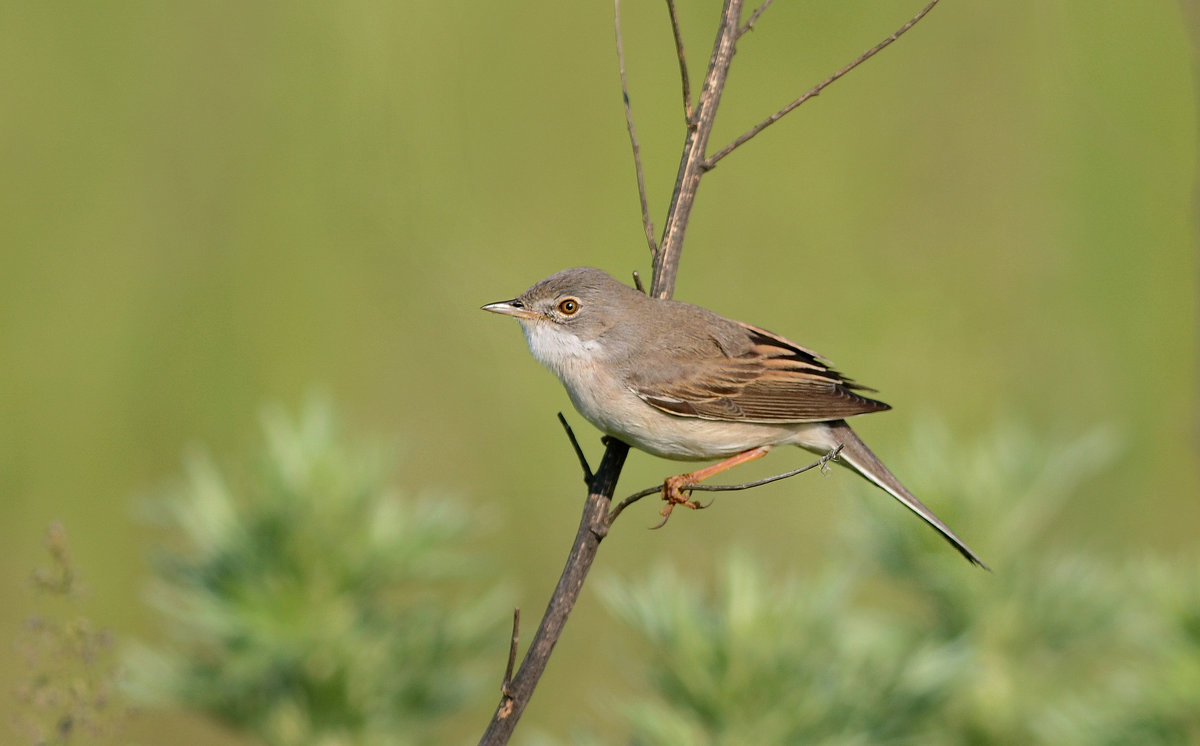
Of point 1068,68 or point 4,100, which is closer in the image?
point 4,100

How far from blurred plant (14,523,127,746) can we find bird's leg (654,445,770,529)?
4.75 feet

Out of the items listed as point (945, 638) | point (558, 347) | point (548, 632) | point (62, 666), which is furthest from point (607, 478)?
point (945, 638)

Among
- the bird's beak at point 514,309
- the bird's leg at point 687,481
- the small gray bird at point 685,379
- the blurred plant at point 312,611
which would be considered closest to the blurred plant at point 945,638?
the bird's leg at point 687,481

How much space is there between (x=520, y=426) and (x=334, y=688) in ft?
10.1

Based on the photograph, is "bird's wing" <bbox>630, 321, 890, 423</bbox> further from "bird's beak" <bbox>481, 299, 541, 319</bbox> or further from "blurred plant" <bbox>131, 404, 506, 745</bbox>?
"blurred plant" <bbox>131, 404, 506, 745</bbox>

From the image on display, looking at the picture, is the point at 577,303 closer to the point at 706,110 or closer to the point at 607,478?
the point at 607,478

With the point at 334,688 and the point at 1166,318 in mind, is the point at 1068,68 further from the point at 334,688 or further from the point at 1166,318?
the point at 334,688

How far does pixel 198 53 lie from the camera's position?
6.71m

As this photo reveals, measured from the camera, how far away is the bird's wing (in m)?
3.61

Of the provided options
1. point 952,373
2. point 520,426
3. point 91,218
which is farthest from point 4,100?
point 952,373

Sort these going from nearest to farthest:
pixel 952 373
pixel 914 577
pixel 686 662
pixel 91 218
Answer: pixel 686 662
pixel 914 577
pixel 91 218
pixel 952 373

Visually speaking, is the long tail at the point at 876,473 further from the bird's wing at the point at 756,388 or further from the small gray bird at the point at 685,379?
the bird's wing at the point at 756,388

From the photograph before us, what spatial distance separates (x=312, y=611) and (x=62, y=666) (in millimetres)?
1239

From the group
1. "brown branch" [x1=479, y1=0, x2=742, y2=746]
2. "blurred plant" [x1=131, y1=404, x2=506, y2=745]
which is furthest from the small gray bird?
"blurred plant" [x1=131, y1=404, x2=506, y2=745]
